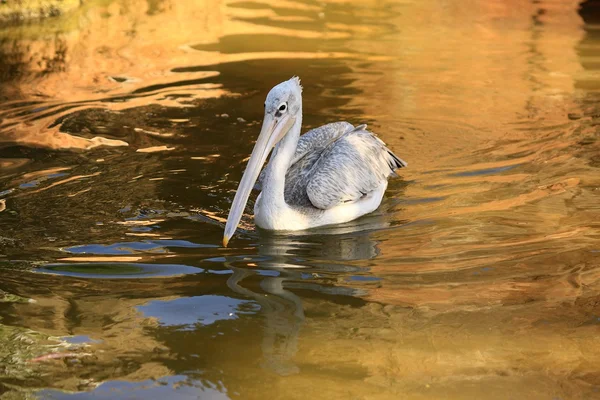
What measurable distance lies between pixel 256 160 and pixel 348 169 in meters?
0.95

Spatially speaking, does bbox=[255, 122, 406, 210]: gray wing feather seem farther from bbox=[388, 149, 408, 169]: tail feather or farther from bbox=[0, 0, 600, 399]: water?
bbox=[0, 0, 600, 399]: water

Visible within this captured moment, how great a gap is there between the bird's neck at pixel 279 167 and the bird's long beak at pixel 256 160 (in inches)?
3.0

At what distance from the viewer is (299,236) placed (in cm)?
509

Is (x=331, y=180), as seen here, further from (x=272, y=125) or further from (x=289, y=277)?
(x=289, y=277)

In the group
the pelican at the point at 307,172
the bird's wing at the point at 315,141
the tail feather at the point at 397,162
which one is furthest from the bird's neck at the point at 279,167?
the tail feather at the point at 397,162

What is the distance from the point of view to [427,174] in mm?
6141

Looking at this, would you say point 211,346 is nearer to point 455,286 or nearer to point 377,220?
point 455,286

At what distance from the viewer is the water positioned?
342 cm

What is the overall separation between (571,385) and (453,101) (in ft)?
16.1

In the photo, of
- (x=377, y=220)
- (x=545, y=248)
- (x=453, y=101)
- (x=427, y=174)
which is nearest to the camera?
(x=545, y=248)

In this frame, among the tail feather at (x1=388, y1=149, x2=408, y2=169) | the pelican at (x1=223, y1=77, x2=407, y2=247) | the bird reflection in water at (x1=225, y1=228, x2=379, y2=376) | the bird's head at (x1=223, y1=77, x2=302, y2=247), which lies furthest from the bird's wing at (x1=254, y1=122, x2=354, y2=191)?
the bird reflection in water at (x1=225, y1=228, x2=379, y2=376)

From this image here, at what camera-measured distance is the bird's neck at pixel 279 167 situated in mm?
5090

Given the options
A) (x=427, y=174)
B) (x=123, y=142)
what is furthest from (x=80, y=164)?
(x=427, y=174)

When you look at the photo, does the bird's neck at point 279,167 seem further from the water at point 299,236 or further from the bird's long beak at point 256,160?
the water at point 299,236
